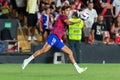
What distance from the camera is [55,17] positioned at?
23.1 metres

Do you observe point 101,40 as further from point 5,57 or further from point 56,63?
point 5,57

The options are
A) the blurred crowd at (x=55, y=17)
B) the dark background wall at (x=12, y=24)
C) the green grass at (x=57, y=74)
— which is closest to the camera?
the green grass at (x=57, y=74)

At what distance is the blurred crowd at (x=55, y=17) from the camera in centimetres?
2280

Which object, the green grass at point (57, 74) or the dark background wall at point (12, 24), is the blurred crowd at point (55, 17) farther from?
the green grass at point (57, 74)

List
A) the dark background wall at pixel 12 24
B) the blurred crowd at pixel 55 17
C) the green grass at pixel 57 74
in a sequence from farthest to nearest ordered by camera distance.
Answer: the blurred crowd at pixel 55 17 < the dark background wall at pixel 12 24 < the green grass at pixel 57 74

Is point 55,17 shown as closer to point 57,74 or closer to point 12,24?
point 12,24

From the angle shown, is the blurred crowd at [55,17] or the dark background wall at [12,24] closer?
the dark background wall at [12,24]

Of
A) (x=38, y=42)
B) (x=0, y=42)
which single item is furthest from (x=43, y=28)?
(x=0, y=42)

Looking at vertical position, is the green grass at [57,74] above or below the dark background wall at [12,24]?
below

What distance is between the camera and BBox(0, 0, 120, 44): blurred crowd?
898 inches

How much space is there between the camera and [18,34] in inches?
910

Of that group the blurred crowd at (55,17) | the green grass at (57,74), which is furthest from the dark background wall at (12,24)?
the green grass at (57,74)

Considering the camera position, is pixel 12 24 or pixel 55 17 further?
pixel 55 17

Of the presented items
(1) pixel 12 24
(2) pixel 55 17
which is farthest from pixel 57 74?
(2) pixel 55 17
